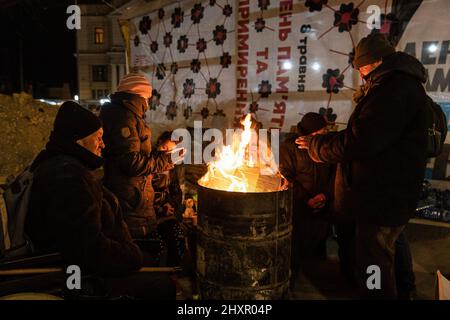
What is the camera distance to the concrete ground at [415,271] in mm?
4176

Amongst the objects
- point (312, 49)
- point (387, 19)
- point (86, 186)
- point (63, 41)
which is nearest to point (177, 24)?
point (312, 49)

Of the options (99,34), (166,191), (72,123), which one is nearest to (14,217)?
(72,123)

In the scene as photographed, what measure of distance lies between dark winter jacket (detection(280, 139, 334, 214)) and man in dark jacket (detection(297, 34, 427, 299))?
120 centimetres

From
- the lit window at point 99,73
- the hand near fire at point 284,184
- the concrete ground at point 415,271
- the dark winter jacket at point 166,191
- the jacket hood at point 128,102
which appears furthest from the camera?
the lit window at point 99,73

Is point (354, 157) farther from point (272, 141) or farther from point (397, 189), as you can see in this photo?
point (272, 141)

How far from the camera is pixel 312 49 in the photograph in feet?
17.5

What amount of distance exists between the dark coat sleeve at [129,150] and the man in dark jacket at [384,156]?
6.55 feet

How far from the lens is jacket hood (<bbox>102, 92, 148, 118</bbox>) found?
3.97m

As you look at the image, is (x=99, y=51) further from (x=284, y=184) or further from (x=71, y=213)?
(x=71, y=213)

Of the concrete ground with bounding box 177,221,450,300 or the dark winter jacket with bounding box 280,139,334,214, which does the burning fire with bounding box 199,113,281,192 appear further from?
the concrete ground with bounding box 177,221,450,300

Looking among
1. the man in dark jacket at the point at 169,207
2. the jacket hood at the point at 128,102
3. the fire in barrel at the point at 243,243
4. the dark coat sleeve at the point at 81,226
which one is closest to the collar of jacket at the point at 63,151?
the dark coat sleeve at the point at 81,226

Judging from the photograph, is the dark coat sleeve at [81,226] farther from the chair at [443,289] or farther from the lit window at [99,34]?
the lit window at [99,34]

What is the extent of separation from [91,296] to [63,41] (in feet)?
144

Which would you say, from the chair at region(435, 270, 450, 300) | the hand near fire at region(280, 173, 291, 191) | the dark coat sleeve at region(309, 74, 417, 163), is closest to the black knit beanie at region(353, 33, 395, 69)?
the dark coat sleeve at region(309, 74, 417, 163)
